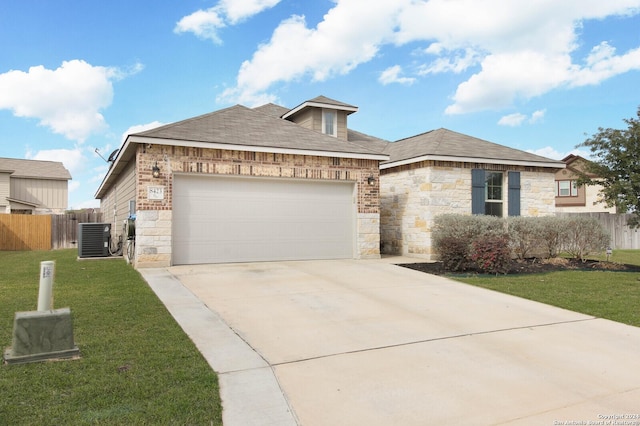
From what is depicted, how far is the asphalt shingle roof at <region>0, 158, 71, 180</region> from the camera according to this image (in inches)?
1225

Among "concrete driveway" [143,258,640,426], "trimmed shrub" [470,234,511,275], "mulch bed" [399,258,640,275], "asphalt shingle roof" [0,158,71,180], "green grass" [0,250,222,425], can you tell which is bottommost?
"concrete driveway" [143,258,640,426]

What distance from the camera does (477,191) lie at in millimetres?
14242

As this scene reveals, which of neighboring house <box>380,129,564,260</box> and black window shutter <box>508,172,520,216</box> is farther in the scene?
black window shutter <box>508,172,520,216</box>

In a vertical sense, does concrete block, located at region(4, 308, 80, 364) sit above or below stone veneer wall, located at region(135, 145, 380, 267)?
below

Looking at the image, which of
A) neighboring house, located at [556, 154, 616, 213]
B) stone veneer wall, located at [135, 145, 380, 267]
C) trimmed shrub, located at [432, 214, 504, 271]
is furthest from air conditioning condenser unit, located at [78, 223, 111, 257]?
neighboring house, located at [556, 154, 616, 213]

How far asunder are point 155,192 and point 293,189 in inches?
144

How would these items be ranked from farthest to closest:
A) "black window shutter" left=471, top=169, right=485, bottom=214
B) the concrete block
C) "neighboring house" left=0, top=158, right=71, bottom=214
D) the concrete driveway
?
"neighboring house" left=0, top=158, right=71, bottom=214, "black window shutter" left=471, top=169, right=485, bottom=214, the concrete block, the concrete driveway

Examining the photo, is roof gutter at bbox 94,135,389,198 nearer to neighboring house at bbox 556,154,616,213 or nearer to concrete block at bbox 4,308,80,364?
concrete block at bbox 4,308,80,364

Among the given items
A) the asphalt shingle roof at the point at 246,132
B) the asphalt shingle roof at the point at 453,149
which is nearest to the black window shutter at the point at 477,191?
the asphalt shingle roof at the point at 453,149

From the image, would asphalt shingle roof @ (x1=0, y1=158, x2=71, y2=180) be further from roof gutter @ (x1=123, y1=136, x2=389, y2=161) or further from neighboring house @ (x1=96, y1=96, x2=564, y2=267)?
roof gutter @ (x1=123, y1=136, x2=389, y2=161)

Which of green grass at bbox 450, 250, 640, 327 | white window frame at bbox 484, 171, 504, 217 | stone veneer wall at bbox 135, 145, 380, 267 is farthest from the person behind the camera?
white window frame at bbox 484, 171, 504, 217

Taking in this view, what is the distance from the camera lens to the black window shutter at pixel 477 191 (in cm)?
1415

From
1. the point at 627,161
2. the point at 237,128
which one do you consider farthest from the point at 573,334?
the point at 237,128

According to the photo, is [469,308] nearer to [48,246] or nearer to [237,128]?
[237,128]
